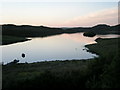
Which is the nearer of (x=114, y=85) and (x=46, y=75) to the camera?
(x=114, y=85)

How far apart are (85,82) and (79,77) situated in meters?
0.59

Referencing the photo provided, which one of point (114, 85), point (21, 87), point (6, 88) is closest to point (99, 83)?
point (114, 85)

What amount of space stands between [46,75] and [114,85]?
5020 millimetres

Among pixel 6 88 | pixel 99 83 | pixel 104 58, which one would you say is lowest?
pixel 6 88

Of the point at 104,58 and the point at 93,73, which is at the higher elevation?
the point at 104,58

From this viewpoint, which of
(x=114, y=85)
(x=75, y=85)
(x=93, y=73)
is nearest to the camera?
(x=114, y=85)

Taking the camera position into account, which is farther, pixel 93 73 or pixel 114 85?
pixel 93 73

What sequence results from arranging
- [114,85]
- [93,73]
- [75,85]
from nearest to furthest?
[114,85] < [75,85] < [93,73]

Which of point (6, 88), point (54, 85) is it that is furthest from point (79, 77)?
point (6, 88)

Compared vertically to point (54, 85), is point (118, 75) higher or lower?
higher

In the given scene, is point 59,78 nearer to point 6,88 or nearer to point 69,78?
point 69,78

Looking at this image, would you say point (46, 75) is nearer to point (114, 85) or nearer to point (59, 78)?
point (59, 78)

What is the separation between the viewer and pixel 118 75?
40.5 feet

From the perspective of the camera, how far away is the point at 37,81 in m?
14.4
